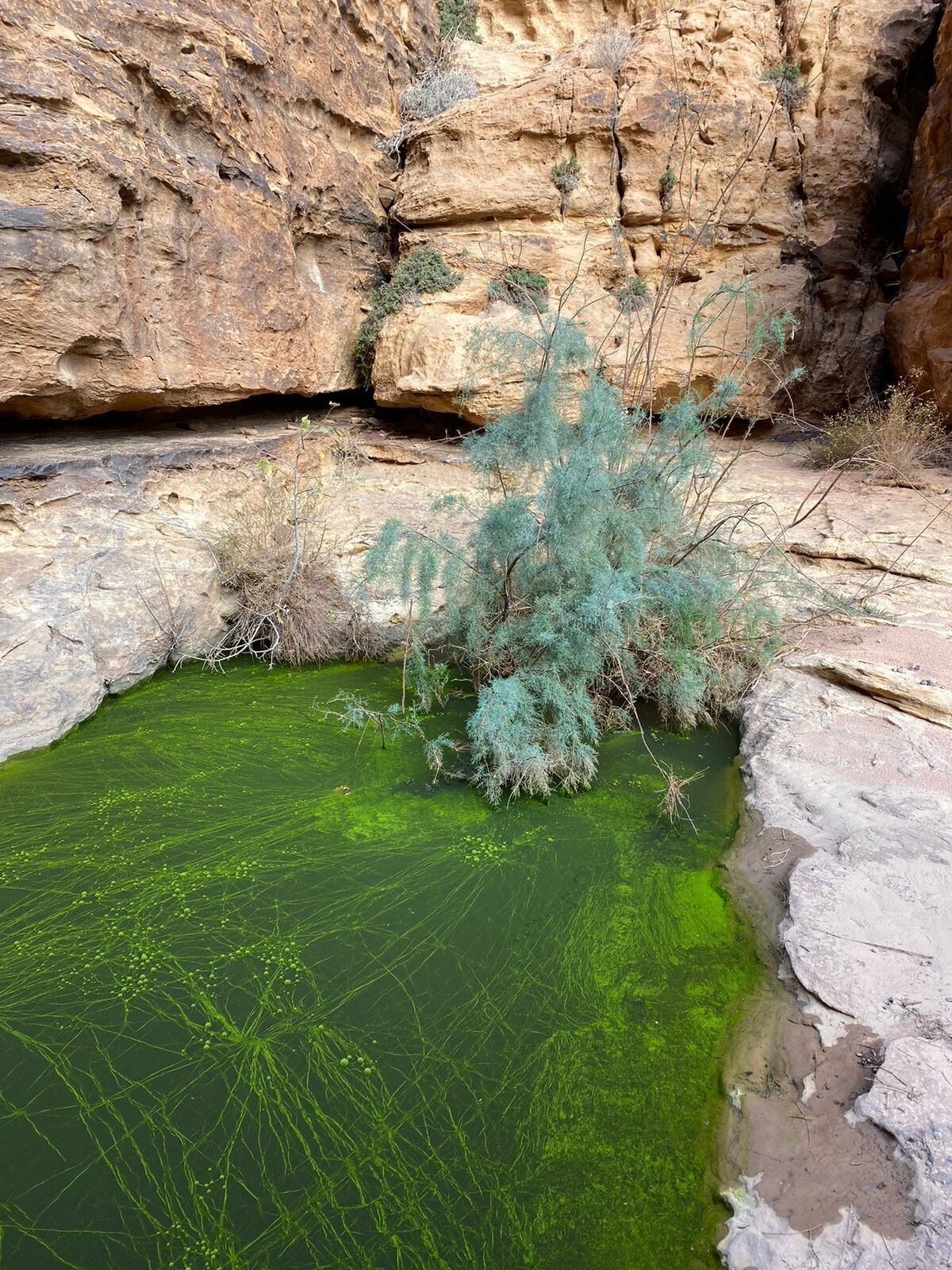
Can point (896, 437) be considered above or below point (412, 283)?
below

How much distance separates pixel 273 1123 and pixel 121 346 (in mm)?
4984

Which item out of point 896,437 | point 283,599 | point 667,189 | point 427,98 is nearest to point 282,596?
point 283,599

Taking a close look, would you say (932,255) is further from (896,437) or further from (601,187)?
(601,187)

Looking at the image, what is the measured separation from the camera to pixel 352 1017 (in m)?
2.50

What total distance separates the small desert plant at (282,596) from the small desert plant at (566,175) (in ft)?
14.8

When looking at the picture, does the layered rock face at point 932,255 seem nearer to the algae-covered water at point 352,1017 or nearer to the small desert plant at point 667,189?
the small desert plant at point 667,189

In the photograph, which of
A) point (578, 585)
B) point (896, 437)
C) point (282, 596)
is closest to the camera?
point (578, 585)

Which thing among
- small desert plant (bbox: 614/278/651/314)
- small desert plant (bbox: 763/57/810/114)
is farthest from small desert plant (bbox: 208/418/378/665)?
small desert plant (bbox: 763/57/810/114)

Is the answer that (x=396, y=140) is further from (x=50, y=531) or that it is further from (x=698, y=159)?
(x=50, y=531)

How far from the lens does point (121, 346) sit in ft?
17.3

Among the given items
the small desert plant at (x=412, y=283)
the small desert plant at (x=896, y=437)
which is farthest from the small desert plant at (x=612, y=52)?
the small desert plant at (x=896, y=437)

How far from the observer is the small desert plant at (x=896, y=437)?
6.36m

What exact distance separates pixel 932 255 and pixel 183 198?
6504mm

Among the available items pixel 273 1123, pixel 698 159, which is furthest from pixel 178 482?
pixel 698 159
